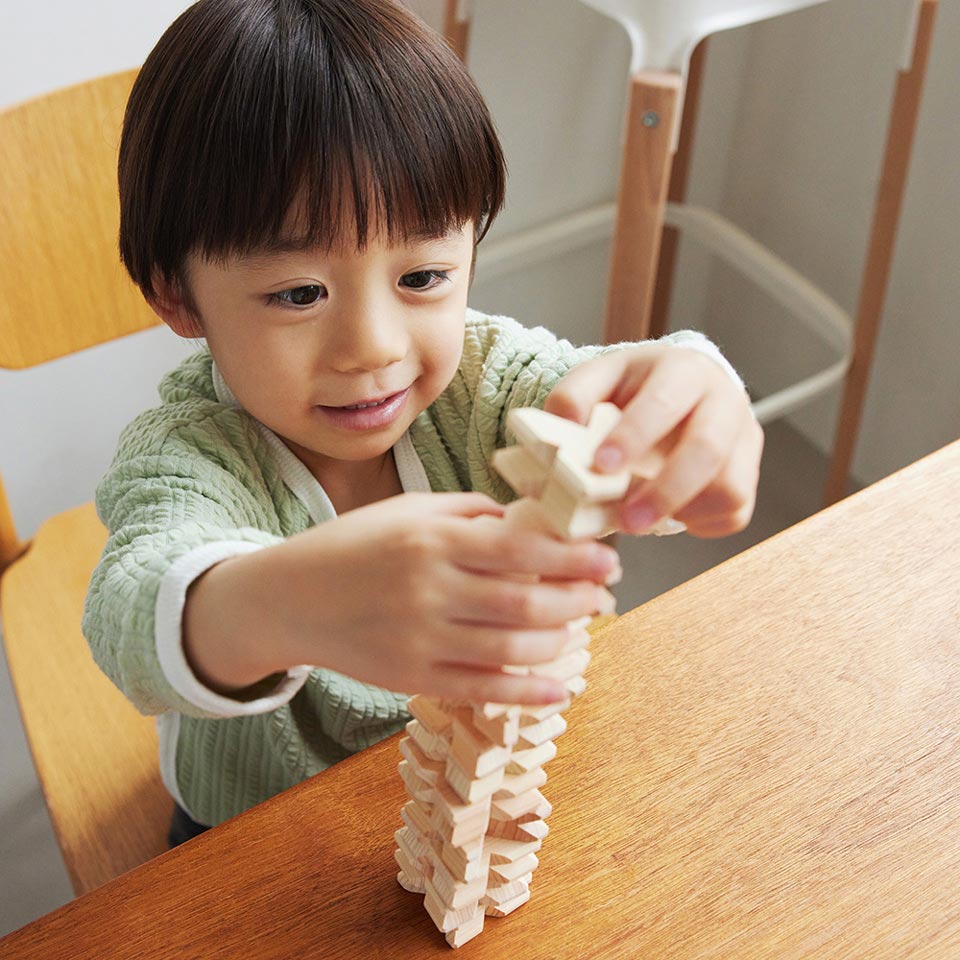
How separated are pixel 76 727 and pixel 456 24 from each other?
3.47 feet

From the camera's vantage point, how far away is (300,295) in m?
0.61

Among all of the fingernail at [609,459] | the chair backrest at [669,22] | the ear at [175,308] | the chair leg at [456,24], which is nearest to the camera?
the fingernail at [609,459]

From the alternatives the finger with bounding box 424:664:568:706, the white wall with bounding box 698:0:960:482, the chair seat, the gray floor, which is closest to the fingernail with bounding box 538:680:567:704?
the finger with bounding box 424:664:568:706

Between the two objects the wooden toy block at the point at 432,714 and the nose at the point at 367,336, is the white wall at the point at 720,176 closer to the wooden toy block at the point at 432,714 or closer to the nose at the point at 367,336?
the nose at the point at 367,336

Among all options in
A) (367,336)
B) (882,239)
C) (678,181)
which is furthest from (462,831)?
(678,181)

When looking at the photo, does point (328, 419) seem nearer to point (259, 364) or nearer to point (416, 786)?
point (259, 364)

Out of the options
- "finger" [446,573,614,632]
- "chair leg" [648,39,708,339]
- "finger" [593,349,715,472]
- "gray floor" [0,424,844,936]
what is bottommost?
"gray floor" [0,424,844,936]

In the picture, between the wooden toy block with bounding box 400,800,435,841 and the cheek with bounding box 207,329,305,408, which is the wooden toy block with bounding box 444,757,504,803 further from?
the cheek with bounding box 207,329,305,408

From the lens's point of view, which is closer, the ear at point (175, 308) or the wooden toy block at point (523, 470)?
the wooden toy block at point (523, 470)

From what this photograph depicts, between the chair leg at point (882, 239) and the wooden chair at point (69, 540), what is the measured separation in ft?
3.06

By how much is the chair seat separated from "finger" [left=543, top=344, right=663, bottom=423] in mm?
516

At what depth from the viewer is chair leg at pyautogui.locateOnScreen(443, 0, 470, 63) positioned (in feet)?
4.87

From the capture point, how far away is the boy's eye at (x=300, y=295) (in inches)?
23.9

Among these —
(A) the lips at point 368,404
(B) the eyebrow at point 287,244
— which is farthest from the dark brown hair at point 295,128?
(A) the lips at point 368,404
